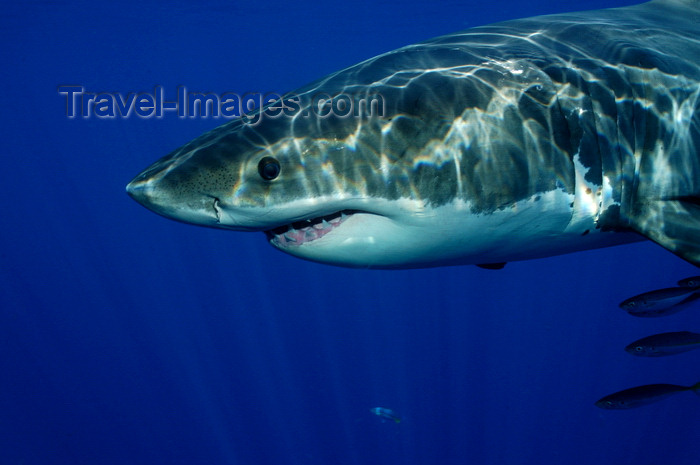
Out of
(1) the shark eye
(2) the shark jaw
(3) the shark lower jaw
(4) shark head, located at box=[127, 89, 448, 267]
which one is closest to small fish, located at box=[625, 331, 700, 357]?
(2) the shark jaw

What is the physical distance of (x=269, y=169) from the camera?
73.8 inches

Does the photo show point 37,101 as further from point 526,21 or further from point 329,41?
point 526,21

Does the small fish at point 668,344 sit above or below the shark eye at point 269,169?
below

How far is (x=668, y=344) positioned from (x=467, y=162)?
104 inches

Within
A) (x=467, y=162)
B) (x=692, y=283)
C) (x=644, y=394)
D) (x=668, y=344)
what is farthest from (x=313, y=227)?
(x=644, y=394)

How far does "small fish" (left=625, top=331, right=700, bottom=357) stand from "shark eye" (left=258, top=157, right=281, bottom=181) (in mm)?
3274

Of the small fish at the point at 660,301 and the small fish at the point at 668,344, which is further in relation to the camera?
the small fish at the point at 668,344

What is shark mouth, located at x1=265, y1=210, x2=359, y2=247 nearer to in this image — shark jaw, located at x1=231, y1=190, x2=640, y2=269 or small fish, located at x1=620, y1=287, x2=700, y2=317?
shark jaw, located at x1=231, y1=190, x2=640, y2=269

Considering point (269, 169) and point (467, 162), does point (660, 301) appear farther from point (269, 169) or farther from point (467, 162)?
point (269, 169)

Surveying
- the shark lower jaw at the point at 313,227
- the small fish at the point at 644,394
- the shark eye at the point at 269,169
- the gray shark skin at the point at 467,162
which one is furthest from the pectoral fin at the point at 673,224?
the small fish at the point at 644,394

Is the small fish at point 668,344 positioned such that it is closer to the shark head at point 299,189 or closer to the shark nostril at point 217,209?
the shark head at point 299,189

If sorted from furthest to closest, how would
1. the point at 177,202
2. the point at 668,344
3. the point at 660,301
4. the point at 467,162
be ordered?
the point at 668,344
the point at 660,301
the point at 467,162
the point at 177,202

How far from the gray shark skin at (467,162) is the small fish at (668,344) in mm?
1374

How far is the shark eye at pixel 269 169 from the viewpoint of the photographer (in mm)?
1869
